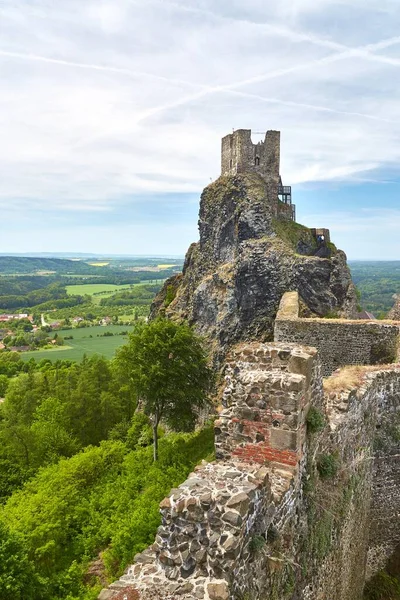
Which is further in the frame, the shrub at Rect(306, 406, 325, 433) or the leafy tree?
the leafy tree

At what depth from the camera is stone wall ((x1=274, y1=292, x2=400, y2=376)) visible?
1614 centimetres

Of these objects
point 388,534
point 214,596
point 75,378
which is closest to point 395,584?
point 388,534

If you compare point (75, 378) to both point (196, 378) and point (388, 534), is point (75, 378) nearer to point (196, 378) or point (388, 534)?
point (196, 378)

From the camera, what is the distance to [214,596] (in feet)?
13.4

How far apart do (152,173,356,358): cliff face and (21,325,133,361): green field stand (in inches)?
1891

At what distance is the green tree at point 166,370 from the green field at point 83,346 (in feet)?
202

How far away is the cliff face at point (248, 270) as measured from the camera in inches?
1119

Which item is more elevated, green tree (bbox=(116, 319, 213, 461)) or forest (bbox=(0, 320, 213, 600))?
green tree (bbox=(116, 319, 213, 461))

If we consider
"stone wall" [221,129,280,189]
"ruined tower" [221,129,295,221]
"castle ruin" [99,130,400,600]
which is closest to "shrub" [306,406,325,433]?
A: "castle ruin" [99,130,400,600]

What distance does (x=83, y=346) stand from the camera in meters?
102

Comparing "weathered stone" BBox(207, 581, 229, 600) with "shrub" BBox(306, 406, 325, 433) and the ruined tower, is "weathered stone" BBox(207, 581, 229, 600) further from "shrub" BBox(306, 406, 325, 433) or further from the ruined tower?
the ruined tower

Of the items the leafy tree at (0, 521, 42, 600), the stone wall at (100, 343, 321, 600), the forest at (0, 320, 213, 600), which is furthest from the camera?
the forest at (0, 320, 213, 600)

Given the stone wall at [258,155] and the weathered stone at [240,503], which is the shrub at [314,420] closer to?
the weathered stone at [240,503]

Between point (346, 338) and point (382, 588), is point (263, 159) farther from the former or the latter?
point (382, 588)
